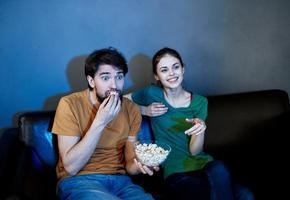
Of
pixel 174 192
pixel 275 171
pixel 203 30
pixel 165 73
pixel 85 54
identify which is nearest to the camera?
pixel 174 192

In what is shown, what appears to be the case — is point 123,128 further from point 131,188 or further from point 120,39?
point 120,39

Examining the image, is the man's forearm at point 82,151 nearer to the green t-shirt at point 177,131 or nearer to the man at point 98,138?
the man at point 98,138

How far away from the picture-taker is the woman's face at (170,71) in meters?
1.77

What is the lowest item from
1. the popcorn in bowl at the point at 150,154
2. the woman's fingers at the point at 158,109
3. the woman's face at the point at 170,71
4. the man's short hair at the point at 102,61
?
the popcorn in bowl at the point at 150,154

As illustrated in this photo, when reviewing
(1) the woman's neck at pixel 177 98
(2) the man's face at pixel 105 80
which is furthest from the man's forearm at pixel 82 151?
(1) the woman's neck at pixel 177 98

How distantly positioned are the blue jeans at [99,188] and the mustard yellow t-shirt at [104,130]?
5 cm

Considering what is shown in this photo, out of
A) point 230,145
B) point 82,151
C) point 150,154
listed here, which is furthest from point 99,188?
point 230,145

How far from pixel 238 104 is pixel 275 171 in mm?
463

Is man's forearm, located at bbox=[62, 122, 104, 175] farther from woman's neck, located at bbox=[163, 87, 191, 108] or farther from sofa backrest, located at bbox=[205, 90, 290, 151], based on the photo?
sofa backrest, located at bbox=[205, 90, 290, 151]

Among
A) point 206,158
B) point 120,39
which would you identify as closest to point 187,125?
point 206,158

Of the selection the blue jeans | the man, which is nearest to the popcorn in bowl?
the man

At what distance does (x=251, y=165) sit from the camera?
2051 millimetres

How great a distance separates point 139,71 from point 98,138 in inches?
33.1

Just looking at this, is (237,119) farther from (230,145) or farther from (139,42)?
(139,42)
